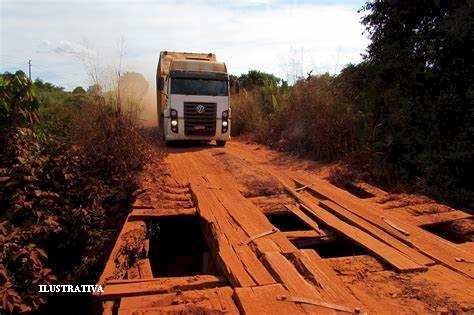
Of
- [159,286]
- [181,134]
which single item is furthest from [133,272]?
[181,134]

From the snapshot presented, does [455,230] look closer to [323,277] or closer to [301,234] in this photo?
[301,234]

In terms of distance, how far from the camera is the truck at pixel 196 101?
552 inches

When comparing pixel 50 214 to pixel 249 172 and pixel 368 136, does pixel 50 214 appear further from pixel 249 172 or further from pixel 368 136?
pixel 368 136

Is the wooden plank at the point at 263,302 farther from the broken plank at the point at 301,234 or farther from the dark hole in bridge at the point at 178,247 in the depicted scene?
the dark hole in bridge at the point at 178,247

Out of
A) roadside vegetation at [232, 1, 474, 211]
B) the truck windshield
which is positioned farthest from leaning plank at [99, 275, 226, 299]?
the truck windshield

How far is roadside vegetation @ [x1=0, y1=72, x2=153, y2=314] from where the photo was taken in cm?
525

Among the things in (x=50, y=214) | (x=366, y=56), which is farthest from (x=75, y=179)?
(x=366, y=56)

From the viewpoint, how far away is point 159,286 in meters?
3.99

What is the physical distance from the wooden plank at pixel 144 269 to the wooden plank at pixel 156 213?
120cm

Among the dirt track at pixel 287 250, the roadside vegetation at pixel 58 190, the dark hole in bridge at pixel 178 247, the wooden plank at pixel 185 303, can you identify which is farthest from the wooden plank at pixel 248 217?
the roadside vegetation at pixel 58 190

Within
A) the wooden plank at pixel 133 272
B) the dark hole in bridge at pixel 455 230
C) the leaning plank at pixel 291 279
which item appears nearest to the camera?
the leaning plank at pixel 291 279

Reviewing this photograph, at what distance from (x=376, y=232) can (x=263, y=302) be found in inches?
94.4

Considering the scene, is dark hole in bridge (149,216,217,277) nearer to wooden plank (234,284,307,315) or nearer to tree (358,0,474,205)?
wooden plank (234,284,307,315)

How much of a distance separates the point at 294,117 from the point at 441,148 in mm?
6578
